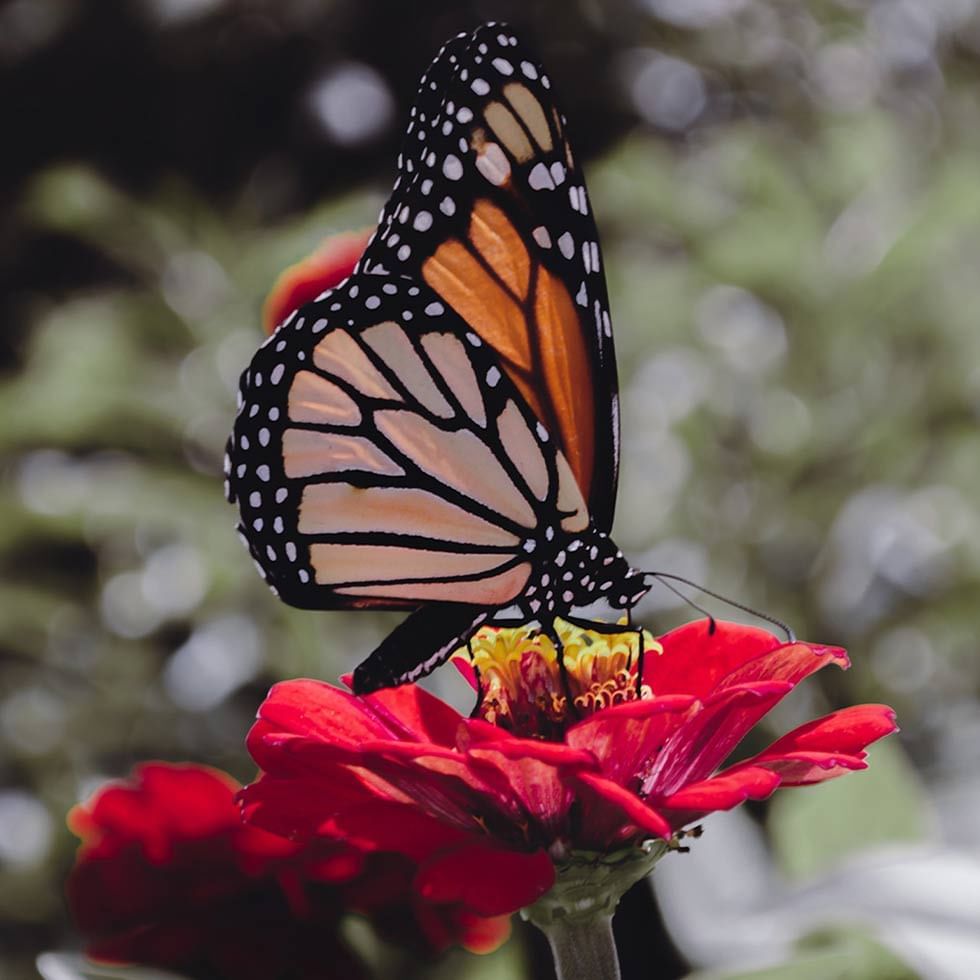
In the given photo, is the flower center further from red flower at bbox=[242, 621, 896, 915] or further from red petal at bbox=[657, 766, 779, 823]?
red petal at bbox=[657, 766, 779, 823]

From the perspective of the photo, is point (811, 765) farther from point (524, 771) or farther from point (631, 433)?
point (631, 433)

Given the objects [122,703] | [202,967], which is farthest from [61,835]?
[202,967]

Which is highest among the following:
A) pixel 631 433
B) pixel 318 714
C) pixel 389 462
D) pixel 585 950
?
pixel 631 433

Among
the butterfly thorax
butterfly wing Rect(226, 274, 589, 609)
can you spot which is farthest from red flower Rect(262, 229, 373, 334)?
the butterfly thorax

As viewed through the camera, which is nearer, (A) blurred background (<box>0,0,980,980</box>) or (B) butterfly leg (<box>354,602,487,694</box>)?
(B) butterfly leg (<box>354,602,487,694</box>)

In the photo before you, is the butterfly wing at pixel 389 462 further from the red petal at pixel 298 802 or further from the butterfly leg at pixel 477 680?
the red petal at pixel 298 802

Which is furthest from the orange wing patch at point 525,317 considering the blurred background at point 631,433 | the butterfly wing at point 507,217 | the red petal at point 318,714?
the blurred background at point 631,433

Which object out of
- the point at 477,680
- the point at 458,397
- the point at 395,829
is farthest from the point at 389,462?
the point at 395,829
